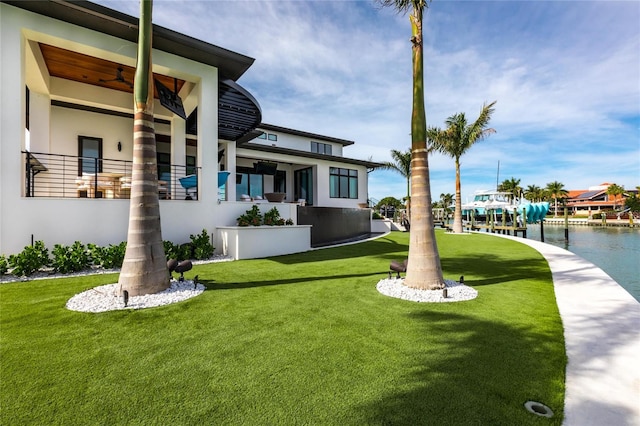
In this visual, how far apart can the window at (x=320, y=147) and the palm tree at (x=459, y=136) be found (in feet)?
31.3

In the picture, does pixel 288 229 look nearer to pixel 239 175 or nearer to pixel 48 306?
pixel 48 306

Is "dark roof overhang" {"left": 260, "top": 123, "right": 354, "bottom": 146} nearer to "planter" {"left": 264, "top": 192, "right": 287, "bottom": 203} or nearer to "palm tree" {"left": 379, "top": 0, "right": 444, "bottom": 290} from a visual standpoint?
"planter" {"left": 264, "top": 192, "right": 287, "bottom": 203}

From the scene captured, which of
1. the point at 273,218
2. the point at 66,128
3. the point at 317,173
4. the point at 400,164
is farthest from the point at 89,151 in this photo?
the point at 400,164

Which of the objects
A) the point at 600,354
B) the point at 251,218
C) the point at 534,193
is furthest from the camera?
the point at 534,193

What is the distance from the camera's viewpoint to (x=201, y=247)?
1009 cm

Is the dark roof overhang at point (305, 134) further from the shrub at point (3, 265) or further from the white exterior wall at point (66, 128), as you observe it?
the shrub at point (3, 265)

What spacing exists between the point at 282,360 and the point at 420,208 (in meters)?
4.49

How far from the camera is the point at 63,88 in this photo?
11602 millimetres

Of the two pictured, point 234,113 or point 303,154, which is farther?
point 303,154

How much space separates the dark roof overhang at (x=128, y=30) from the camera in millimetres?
7957

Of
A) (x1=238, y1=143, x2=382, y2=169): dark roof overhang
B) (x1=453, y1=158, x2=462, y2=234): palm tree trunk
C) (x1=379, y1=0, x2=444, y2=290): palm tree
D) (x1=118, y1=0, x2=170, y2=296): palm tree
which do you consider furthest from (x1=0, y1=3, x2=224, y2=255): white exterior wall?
(x1=453, y1=158, x2=462, y2=234): palm tree trunk

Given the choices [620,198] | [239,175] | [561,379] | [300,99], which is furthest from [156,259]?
[620,198]

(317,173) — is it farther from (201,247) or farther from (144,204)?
(144,204)

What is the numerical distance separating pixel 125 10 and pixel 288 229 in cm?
892
